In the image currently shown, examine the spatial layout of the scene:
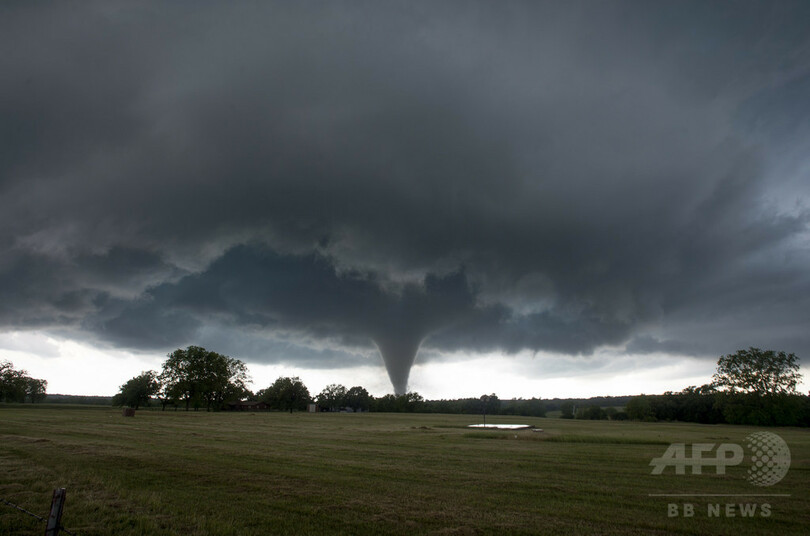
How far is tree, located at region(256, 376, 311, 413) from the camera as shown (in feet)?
463

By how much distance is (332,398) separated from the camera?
194 metres

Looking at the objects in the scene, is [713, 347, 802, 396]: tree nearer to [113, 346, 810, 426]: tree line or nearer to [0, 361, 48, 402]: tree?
[113, 346, 810, 426]: tree line

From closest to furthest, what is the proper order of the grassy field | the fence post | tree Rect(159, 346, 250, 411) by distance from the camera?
the fence post
the grassy field
tree Rect(159, 346, 250, 411)

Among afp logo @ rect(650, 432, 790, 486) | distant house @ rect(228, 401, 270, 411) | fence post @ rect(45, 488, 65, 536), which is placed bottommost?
distant house @ rect(228, 401, 270, 411)

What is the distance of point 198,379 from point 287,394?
1478 inches

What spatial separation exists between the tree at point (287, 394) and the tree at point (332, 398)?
4179 cm

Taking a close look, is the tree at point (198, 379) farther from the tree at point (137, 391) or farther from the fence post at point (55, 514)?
the fence post at point (55, 514)

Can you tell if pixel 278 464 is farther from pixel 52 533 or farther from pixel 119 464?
pixel 52 533

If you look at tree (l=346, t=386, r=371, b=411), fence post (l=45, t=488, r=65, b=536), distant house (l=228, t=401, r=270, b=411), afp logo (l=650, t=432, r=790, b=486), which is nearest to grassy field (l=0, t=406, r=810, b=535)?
afp logo (l=650, t=432, r=790, b=486)

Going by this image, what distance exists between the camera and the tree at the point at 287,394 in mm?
141250

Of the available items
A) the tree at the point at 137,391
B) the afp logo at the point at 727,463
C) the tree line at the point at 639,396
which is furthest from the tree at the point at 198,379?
the afp logo at the point at 727,463

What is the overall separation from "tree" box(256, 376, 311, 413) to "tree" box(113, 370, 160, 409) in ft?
118

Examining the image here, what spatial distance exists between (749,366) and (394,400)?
133199 millimetres

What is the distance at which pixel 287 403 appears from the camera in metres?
143
